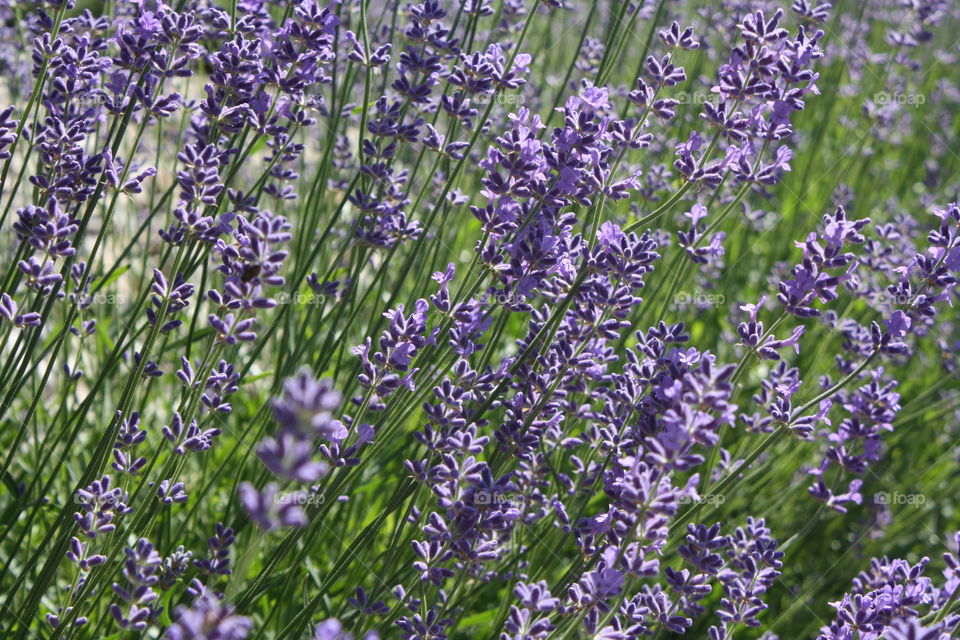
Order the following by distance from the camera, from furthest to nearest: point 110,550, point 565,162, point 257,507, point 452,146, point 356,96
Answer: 1. point 356,96
2. point 452,146
3. point 110,550
4. point 565,162
5. point 257,507

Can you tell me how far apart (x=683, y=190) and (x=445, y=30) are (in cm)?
85

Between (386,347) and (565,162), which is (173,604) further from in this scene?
(565,162)

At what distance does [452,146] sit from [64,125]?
0.90 m

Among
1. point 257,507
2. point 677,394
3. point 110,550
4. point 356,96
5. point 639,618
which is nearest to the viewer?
point 257,507

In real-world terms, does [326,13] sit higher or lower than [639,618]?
higher

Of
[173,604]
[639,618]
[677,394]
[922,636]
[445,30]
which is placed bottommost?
[173,604]

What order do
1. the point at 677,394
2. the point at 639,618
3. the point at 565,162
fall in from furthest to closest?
1. the point at 565,162
2. the point at 639,618
3. the point at 677,394

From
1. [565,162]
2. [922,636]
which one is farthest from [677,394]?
[565,162]

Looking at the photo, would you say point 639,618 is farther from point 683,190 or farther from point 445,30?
point 445,30

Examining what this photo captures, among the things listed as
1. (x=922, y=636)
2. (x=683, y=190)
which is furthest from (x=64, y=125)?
(x=922, y=636)

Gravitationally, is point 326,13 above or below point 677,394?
above

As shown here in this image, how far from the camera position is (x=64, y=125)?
206 centimetres

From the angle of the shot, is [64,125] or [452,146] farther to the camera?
[452,146]

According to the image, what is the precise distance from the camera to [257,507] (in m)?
0.97
